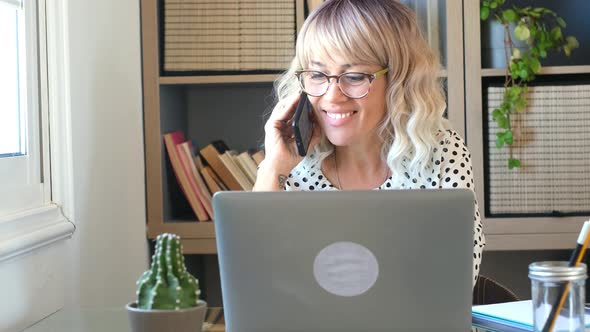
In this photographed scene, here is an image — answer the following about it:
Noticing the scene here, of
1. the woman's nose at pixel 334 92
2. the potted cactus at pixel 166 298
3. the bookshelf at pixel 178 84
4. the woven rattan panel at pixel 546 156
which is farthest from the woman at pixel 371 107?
the potted cactus at pixel 166 298

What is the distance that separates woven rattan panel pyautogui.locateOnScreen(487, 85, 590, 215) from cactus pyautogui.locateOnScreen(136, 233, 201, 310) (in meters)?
1.69

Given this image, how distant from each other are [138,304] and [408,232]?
15.8 inches

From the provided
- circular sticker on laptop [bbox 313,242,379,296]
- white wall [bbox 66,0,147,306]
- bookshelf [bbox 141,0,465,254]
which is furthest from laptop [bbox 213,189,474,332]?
bookshelf [bbox 141,0,465,254]

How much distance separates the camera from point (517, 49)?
2.68 metres

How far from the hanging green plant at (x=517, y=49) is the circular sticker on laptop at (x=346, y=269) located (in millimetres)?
1594

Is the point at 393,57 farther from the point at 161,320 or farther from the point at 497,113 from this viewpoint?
the point at 161,320

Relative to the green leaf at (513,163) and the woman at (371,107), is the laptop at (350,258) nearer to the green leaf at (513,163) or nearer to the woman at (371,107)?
the woman at (371,107)

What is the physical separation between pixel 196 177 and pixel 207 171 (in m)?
0.04

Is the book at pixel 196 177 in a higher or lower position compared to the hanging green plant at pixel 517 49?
lower

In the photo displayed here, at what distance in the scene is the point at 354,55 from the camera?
210 cm

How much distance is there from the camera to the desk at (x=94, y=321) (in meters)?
1.56

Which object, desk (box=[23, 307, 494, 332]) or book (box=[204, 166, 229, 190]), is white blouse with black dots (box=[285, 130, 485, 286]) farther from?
book (box=[204, 166, 229, 190])

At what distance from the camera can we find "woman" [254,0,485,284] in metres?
2.11

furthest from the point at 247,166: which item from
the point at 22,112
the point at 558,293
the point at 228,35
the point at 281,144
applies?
the point at 558,293
